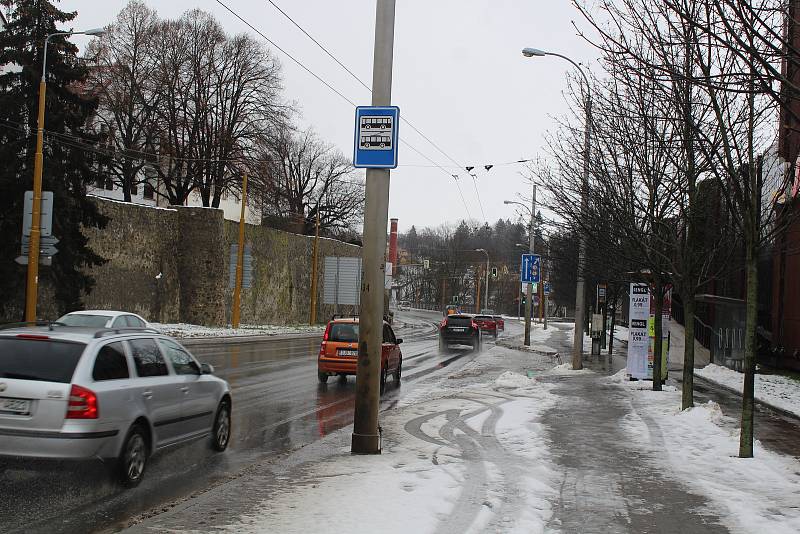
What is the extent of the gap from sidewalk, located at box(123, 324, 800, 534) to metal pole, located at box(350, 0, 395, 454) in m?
0.37

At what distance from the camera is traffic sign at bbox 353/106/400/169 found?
8.93 metres

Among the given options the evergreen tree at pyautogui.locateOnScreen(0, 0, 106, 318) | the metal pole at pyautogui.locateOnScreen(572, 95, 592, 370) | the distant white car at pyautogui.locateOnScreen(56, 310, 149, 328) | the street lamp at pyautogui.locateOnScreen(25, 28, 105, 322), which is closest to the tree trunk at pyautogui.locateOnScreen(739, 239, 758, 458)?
the metal pole at pyautogui.locateOnScreen(572, 95, 592, 370)

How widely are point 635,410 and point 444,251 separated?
338 ft

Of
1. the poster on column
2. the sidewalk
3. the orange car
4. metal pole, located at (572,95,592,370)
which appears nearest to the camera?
the sidewalk

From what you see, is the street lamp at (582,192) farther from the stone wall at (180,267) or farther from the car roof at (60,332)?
the stone wall at (180,267)

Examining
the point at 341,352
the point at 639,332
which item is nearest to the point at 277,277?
the point at 341,352

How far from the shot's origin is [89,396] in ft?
22.1

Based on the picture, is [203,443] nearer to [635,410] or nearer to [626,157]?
[635,410]

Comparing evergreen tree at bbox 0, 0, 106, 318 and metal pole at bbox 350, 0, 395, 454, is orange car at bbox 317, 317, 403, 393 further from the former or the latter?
evergreen tree at bbox 0, 0, 106, 318

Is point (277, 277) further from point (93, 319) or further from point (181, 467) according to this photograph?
point (181, 467)

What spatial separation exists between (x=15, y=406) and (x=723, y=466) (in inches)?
297

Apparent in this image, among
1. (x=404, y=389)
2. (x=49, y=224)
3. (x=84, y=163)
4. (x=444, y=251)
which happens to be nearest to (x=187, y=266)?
(x=84, y=163)

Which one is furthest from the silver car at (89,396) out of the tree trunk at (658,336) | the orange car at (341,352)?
the tree trunk at (658,336)

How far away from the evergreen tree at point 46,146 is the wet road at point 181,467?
43.0 feet
